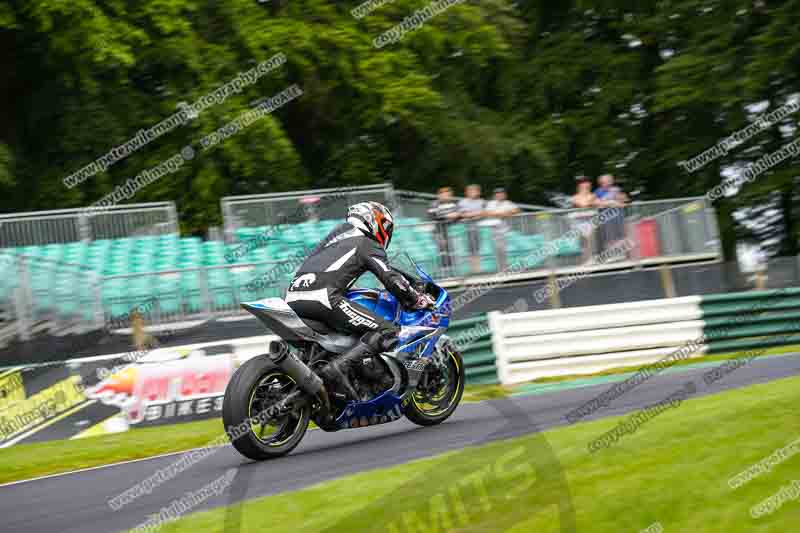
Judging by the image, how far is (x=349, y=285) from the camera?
870 cm

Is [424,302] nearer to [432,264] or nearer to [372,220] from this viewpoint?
[372,220]

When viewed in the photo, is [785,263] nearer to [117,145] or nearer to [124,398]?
[124,398]

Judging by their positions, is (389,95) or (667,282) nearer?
(667,282)

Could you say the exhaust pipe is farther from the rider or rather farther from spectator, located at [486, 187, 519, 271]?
spectator, located at [486, 187, 519, 271]

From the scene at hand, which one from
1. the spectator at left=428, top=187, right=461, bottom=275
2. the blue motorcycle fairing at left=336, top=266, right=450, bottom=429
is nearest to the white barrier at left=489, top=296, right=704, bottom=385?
the spectator at left=428, top=187, right=461, bottom=275

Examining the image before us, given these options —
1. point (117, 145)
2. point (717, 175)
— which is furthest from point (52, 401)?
point (717, 175)

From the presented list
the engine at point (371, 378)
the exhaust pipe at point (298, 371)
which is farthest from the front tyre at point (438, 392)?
the exhaust pipe at point (298, 371)

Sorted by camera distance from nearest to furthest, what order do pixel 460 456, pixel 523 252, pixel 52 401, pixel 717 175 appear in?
pixel 460 456 → pixel 52 401 → pixel 523 252 → pixel 717 175

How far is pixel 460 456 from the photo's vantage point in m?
6.77

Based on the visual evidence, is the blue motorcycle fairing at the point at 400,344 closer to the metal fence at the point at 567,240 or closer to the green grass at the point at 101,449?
the green grass at the point at 101,449

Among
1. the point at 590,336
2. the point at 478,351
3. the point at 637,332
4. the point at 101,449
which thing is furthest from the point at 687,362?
the point at 101,449

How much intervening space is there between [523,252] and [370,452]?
8527mm

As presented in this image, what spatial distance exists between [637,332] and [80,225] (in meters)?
7.94

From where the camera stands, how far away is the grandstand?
Answer: 1334 centimetres
